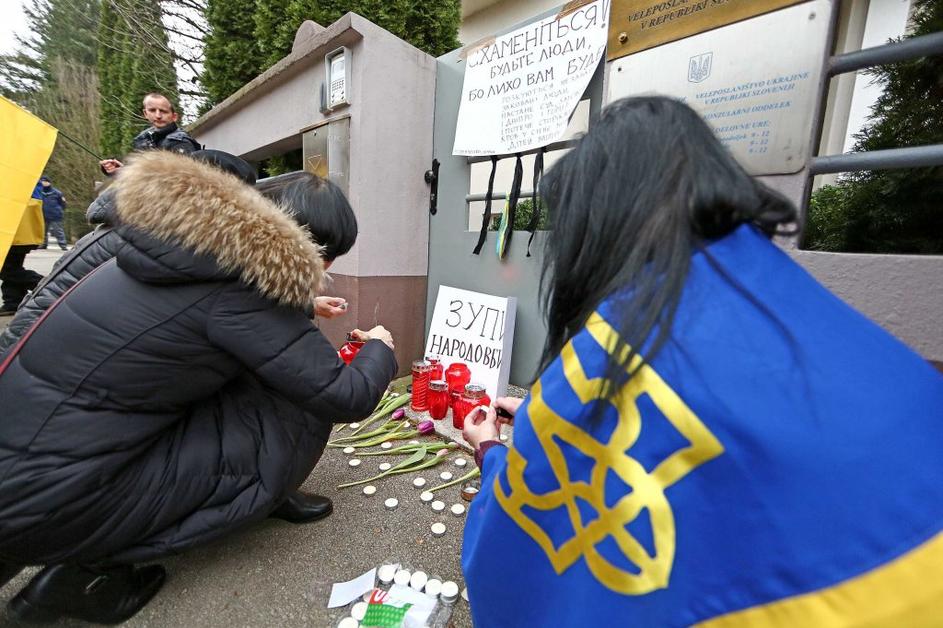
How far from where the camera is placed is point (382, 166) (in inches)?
115

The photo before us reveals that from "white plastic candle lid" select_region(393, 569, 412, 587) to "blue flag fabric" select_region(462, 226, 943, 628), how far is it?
0.90 m

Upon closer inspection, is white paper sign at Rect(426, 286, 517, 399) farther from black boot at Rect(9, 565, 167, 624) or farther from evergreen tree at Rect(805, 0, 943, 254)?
black boot at Rect(9, 565, 167, 624)

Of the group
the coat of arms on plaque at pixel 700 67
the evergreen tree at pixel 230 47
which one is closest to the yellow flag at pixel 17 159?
the coat of arms on plaque at pixel 700 67

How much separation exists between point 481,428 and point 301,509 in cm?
96

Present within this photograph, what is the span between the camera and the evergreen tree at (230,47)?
5.32 m

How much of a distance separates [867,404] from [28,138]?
12.7 ft

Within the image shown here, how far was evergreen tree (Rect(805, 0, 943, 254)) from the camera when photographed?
6.25ft

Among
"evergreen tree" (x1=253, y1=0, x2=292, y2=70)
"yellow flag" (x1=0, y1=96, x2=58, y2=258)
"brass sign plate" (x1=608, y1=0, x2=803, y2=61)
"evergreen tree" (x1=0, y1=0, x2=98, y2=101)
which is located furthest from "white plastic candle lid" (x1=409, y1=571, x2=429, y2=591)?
"evergreen tree" (x1=0, y1=0, x2=98, y2=101)

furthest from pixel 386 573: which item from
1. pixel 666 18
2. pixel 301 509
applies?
pixel 666 18

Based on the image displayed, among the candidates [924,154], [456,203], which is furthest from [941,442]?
[456,203]

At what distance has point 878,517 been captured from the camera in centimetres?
53

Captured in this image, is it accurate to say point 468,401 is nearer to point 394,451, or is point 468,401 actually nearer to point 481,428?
point 394,451

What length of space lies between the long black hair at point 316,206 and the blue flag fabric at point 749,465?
40.6 inches

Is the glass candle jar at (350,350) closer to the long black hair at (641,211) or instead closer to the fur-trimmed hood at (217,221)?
the fur-trimmed hood at (217,221)
